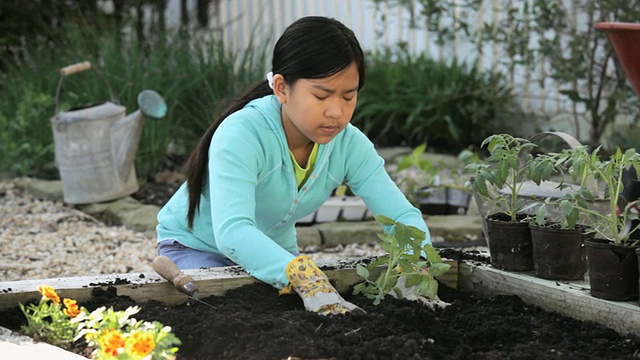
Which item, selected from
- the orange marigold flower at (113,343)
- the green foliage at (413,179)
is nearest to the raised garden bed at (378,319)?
the orange marigold flower at (113,343)

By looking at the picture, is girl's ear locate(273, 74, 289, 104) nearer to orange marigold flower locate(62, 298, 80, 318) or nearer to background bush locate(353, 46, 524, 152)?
orange marigold flower locate(62, 298, 80, 318)

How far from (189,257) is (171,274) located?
0.54 metres

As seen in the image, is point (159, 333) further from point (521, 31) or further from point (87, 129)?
point (521, 31)

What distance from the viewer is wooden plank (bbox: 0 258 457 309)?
2.15 m

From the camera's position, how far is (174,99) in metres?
5.85

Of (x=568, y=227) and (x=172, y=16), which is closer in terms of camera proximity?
(x=568, y=227)

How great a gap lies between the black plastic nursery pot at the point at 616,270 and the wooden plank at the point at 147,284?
1.95 feet

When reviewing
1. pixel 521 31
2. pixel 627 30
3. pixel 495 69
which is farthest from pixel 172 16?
pixel 627 30

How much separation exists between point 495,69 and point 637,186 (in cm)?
416

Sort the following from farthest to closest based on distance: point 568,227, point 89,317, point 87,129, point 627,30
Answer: point 87,129 < point 627,30 < point 568,227 < point 89,317

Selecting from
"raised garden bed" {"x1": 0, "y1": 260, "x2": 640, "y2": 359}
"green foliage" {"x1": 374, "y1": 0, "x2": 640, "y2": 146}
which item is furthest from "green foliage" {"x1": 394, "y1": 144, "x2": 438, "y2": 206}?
"raised garden bed" {"x1": 0, "y1": 260, "x2": 640, "y2": 359}

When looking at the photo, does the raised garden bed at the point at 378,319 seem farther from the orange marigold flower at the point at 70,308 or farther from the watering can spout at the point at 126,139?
the watering can spout at the point at 126,139

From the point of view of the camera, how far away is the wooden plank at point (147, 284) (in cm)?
215

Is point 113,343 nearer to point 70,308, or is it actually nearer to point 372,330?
point 70,308
